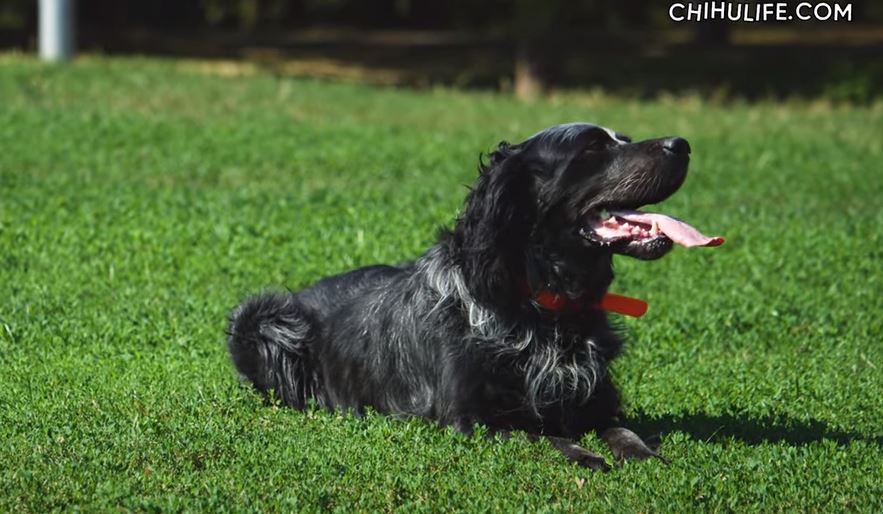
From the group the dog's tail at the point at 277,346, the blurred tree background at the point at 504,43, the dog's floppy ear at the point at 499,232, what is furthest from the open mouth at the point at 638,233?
the blurred tree background at the point at 504,43

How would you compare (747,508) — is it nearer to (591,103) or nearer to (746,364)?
(746,364)

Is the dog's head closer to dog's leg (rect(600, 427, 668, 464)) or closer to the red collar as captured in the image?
the red collar

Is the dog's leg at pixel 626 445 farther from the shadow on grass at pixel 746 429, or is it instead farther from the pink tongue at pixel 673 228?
the pink tongue at pixel 673 228

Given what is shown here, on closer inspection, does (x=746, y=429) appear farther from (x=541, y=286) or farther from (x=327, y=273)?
(x=327, y=273)

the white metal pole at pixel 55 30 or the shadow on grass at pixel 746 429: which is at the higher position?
the white metal pole at pixel 55 30

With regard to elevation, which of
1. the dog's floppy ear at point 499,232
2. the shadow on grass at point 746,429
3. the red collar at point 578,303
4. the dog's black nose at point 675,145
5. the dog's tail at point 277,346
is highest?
the dog's black nose at point 675,145

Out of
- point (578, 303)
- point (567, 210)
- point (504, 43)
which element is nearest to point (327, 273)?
point (578, 303)

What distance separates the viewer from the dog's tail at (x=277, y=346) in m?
7.93

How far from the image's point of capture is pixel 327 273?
1133 centimetres

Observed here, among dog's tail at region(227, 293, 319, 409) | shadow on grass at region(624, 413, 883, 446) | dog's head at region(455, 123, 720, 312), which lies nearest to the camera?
dog's head at region(455, 123, 720, 312)

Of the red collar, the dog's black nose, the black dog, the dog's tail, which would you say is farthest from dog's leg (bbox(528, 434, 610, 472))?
the dog's tail

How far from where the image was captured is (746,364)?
944 cm

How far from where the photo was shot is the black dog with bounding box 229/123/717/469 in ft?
21.8

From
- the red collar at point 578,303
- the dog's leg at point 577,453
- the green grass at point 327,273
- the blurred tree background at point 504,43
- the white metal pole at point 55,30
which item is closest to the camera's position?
the green grass at point 327,273
